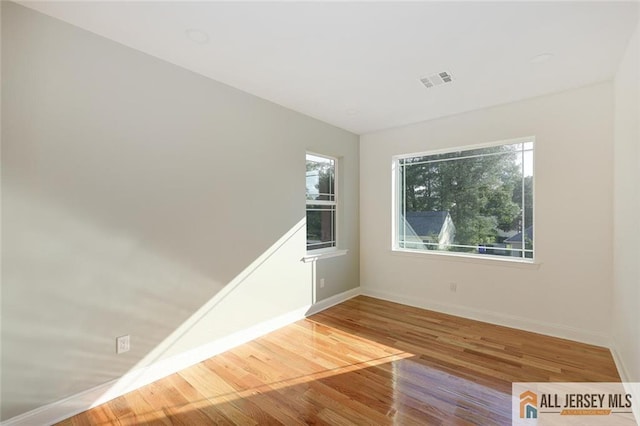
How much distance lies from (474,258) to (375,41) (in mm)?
2792

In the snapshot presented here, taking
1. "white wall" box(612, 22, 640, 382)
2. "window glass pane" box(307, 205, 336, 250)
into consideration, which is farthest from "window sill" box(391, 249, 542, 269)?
"window glass pane" box(307, 205, 336, 250)

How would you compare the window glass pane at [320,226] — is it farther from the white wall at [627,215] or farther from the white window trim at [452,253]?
the white wall at [627,215]

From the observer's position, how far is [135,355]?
2195 mm

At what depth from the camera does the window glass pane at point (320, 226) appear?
12.9 feet

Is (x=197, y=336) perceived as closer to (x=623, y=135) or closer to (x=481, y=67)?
(x=481, y=67)

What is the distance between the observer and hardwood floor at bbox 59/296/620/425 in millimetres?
1882

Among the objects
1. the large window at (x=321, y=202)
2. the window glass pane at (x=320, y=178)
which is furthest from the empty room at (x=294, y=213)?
the window glass pane at (x=320, y=178)

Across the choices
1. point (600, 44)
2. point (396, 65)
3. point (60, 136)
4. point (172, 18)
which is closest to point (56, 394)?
point (60, 136)

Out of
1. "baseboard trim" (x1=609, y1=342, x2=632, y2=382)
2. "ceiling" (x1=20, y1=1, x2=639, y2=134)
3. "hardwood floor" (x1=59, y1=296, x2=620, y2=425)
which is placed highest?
"ceiling" (x1=20, y1=1, x2=639, y2=134)

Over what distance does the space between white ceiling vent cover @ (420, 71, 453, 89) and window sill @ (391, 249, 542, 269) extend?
2.13 metres

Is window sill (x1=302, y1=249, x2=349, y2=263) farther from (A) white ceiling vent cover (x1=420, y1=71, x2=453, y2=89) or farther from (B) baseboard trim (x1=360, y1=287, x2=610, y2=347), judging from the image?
(A) white ceiling vent cover (x1=420, y1=71, x2=453, y2=89)

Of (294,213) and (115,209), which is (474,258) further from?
(115,209)

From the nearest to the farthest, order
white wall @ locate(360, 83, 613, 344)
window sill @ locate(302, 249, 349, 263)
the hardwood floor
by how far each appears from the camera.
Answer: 1. the hardwood floor
2. white wall @ locate(360, 83, 613, 344)
3. window sill @ locate(302, 249, 349, 263)

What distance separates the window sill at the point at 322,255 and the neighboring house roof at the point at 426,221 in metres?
1.09
